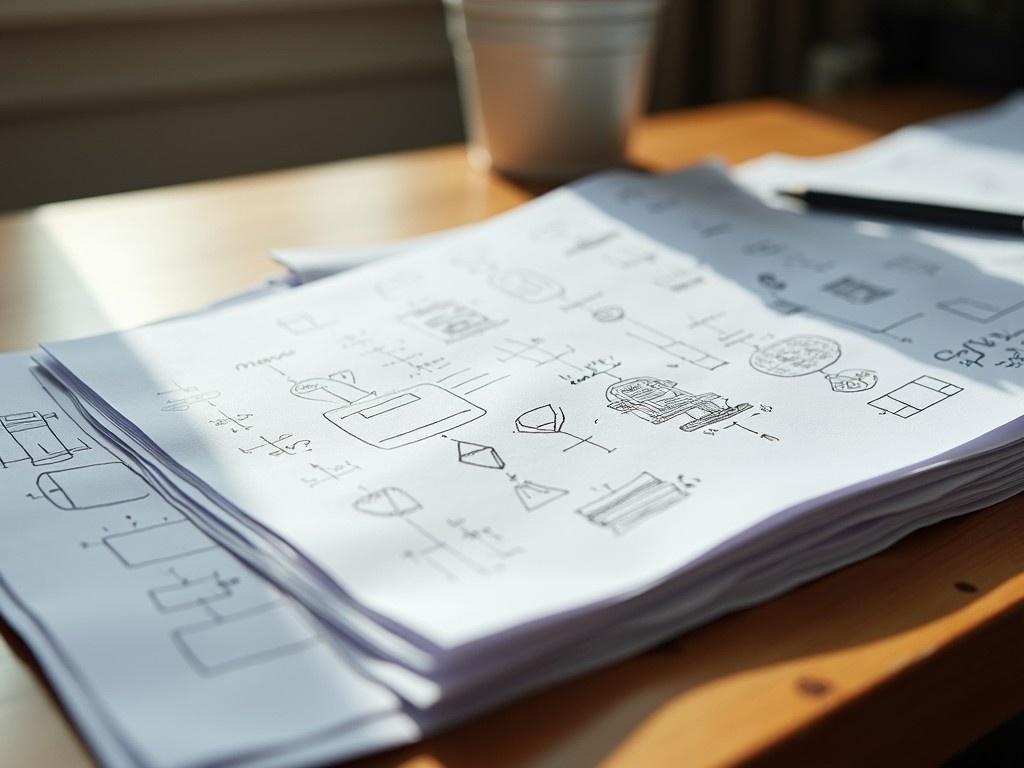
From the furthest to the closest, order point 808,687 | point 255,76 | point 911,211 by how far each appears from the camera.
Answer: point 255,76 < point 911,211 < point 808,687

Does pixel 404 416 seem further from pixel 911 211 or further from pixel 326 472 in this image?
pixel 911 211

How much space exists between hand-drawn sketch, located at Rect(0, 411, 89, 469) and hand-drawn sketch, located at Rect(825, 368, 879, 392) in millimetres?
279

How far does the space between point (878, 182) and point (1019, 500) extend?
396 millimetres

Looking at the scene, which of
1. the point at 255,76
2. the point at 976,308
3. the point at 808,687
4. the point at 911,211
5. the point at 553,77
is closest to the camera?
the point at 808,687

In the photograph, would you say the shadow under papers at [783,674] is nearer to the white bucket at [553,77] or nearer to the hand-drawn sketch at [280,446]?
the hand-drawn sketch at [280,446]

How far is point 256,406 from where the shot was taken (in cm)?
40

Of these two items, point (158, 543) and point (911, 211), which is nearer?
point (158, 543)

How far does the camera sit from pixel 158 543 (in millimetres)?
327

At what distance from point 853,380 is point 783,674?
0.16 m

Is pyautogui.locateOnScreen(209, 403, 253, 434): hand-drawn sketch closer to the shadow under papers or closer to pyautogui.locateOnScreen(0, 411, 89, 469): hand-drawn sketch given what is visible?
pyautogui.locateOnScreen(0, 411, 89, 469): hand-drawn sketch

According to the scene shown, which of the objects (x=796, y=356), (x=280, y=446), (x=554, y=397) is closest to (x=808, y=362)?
(x=796, y=356)

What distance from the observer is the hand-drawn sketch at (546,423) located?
37 centimetres

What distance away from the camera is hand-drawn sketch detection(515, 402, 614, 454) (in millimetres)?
372

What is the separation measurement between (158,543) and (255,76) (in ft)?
3.61
